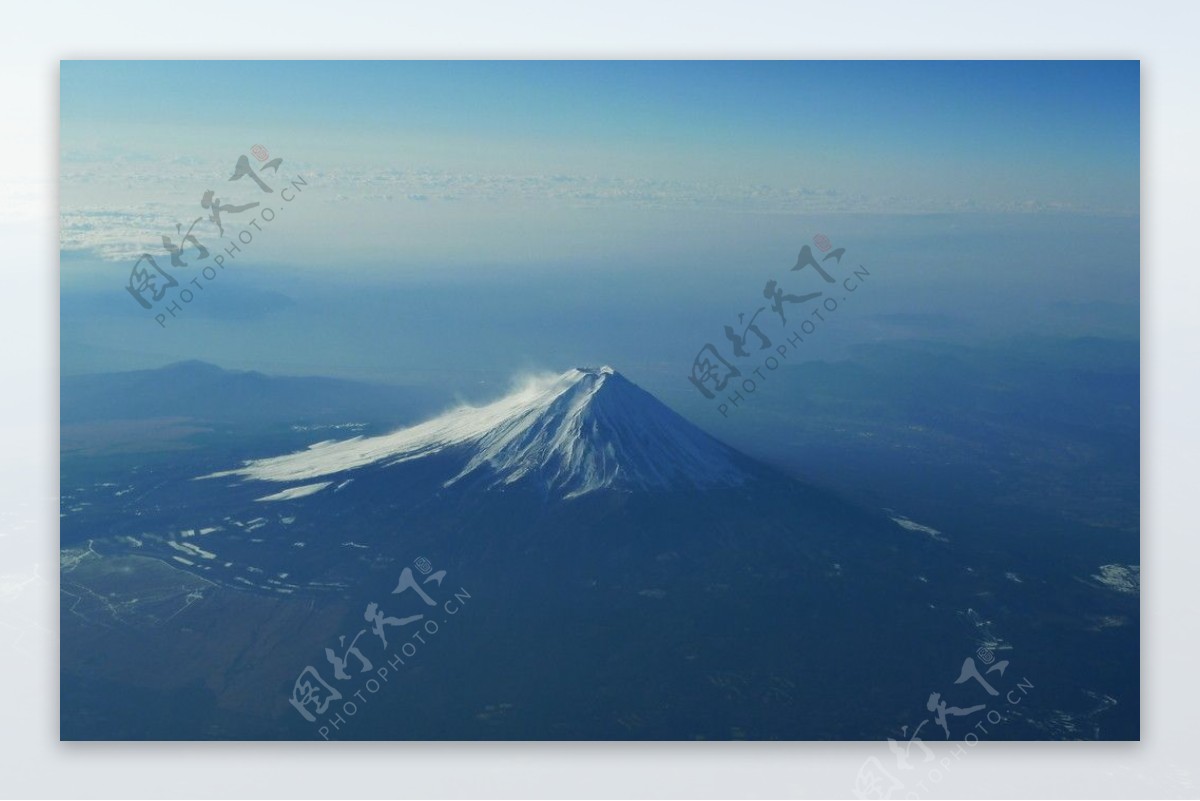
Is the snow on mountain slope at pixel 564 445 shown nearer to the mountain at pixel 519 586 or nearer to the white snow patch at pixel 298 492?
the mountain at pixel 519 586

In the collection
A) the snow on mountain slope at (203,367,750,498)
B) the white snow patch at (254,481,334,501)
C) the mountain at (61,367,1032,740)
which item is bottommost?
the mountain at (61,367,1032,740)

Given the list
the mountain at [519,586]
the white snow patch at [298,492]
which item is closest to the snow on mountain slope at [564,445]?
the mountain at [519,586]

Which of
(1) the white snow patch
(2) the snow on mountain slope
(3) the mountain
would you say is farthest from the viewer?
(2) the snow on mountain slope

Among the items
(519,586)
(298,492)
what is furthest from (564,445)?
(298,492)

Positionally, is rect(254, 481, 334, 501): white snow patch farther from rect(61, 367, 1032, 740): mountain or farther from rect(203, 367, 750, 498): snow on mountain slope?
rect(203, 367, 750, 498): snow on mountain slope

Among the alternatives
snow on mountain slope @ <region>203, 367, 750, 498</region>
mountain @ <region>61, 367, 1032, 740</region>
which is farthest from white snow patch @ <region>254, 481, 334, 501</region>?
snow on mountain slope @ <region>203, 367, 750, 498</region>

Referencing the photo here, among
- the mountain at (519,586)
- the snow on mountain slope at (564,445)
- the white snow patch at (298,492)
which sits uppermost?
the snow on mountain slope at (564,445)

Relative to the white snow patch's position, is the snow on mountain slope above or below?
above

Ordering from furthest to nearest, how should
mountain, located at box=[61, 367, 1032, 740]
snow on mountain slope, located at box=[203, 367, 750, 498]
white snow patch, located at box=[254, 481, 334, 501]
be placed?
snow on mountain slope, located at box=[203, 367, 750, 498]
white snow patch, located at box=[254, 481, 334, 501]
mountain, located at box=[61, 367, 1032, 740]

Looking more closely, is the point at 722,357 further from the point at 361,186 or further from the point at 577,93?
the point at 361,186

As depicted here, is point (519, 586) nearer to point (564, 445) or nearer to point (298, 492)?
point (564, 445)
